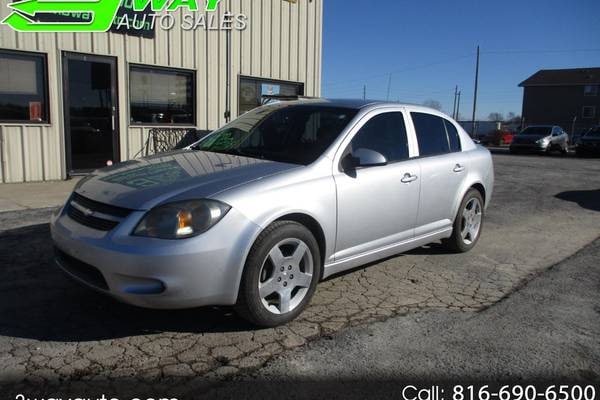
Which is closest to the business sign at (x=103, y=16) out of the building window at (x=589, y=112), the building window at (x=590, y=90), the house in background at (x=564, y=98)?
the house in background at (x=564, y=98)

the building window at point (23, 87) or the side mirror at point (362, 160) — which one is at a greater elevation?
the building window at point (23, 87)

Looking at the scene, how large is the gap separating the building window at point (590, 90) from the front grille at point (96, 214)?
207ft

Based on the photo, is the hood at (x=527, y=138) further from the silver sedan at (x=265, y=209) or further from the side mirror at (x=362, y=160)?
the side mirror at (x=362, y=160)

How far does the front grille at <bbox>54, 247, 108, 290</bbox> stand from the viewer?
3.17 meters

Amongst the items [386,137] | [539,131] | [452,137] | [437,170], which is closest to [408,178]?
[386,137]

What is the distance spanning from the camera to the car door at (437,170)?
4801 millimetres

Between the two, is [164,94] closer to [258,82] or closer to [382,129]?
[258,82]

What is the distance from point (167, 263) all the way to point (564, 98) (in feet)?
209

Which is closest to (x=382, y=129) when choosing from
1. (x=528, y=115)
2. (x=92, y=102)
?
(x=92, y=102)

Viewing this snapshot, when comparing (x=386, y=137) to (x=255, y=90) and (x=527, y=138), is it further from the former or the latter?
(x=527, y=138)

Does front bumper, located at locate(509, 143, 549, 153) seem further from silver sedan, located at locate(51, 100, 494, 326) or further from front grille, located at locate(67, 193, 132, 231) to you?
front grille, located at locate(67, 193, 132, 231)

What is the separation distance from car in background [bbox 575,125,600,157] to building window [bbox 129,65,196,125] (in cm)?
2104

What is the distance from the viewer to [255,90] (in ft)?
41.6

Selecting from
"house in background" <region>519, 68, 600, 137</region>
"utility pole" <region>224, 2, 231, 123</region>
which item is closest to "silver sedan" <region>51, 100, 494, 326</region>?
"utility pole" <region>224, 2, 231, 123</region>
